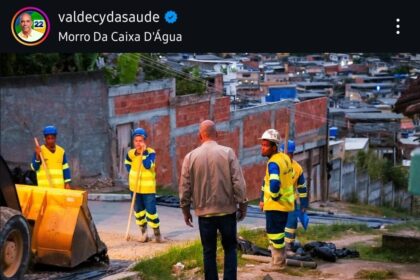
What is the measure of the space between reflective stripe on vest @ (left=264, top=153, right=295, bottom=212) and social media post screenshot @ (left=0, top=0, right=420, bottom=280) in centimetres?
2

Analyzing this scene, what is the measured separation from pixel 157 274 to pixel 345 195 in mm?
23256

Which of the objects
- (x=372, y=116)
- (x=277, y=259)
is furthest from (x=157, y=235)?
(x=372, y=116)

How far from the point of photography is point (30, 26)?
994 centimetres

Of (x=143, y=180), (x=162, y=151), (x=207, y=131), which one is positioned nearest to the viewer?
(x=207, y=131)

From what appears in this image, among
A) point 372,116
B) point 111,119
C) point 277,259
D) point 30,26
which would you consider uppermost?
point 30,26

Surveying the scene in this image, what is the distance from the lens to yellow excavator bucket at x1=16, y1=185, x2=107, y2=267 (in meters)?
9.28

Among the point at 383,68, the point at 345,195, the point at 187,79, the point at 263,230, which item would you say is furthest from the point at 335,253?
the point at 383,68

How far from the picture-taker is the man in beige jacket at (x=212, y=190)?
773 centimetres

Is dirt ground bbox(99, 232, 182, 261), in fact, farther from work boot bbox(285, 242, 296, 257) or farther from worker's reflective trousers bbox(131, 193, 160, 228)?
work boot bbox(285, 242, 296, 257)

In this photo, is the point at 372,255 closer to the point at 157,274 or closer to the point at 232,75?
the point at 157,274

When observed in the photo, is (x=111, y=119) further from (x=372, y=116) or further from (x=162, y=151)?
(x=372, y=116)

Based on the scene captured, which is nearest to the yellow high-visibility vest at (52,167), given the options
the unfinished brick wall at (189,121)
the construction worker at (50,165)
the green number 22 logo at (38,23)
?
the construction worker at (50,165)

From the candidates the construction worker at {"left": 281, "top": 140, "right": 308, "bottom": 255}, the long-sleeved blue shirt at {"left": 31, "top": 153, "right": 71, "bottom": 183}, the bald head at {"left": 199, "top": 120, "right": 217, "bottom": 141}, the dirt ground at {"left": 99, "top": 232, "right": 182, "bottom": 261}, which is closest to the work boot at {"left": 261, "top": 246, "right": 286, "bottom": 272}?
the construction worker at {"left": 281, "top": 140, "right": 308, "bottom": 255}

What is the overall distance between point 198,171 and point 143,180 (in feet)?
14.7
